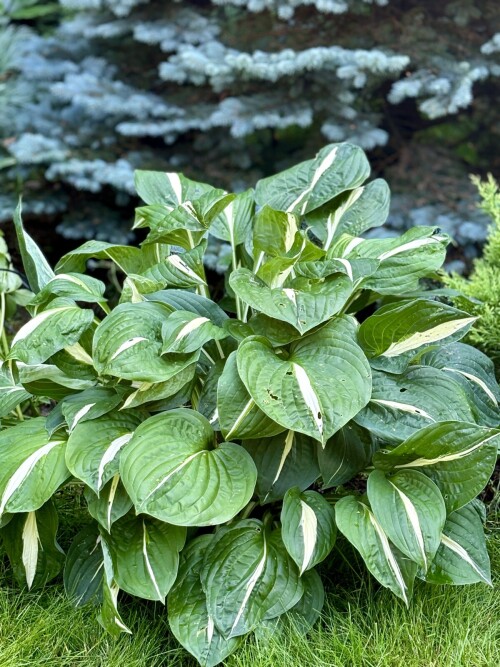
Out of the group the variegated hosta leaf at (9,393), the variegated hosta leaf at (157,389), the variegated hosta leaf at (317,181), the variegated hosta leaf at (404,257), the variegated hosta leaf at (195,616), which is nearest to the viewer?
the variegated hosta leaf at (195,616)

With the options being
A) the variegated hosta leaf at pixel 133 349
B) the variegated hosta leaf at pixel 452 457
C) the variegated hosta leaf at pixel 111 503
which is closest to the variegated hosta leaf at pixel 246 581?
the variegated hosta leaf at pixel 111 503

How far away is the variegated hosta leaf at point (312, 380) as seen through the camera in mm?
1513

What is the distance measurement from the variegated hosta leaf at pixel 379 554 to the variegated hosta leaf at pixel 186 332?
1.73 feet

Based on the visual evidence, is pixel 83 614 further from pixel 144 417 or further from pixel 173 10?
pixel 173 10

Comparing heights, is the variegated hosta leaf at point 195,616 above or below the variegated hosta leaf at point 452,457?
below

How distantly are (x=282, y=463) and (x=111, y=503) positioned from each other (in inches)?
17.4

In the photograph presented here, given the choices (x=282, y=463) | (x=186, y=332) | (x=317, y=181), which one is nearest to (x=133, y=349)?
(x=186, y=332)

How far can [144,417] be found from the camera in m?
1.83

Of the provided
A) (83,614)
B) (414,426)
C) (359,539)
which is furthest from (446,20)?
(83,614)

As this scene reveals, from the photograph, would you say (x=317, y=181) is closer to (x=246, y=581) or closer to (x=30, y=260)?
(x=30, y=260)

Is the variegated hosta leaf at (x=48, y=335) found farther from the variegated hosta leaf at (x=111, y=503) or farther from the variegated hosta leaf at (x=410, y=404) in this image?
the variegated hosta leaf at (x=410, y=404)

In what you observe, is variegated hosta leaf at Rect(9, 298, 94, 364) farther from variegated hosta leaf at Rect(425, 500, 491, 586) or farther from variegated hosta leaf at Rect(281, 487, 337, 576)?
variegated hosta leaf at Rect(425, 500, 491, 586)

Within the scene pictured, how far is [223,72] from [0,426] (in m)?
2.06

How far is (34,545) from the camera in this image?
1859 millimetres
